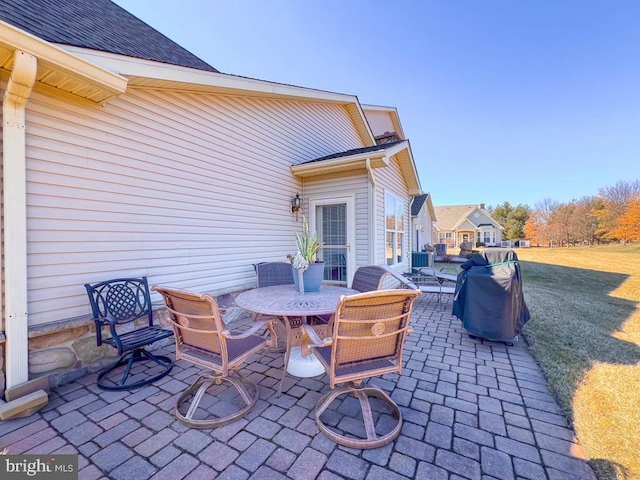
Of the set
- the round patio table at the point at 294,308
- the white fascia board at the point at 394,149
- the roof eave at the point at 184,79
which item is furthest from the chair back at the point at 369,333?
the white fascia board at the point at 394,149

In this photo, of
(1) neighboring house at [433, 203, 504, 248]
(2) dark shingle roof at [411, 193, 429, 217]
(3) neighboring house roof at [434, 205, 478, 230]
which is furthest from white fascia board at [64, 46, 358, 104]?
(3) neighboring house roof at [434, 205, 478, 230]

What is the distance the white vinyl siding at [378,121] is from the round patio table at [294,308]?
28.4ft

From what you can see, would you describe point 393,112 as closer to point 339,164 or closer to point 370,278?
point 339,164

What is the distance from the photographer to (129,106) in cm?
311

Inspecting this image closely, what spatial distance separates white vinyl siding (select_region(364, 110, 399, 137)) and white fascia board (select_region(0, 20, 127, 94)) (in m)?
8.48

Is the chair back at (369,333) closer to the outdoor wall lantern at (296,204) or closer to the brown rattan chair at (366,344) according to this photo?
the brown rattan chair at (366,344)

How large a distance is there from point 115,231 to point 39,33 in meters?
2.01

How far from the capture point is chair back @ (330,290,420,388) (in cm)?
163

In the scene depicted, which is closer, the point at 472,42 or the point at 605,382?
the point at 605,382

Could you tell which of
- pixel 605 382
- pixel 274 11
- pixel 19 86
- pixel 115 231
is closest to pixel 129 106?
pixel 19 86

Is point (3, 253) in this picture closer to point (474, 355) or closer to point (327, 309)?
point (327, 309)

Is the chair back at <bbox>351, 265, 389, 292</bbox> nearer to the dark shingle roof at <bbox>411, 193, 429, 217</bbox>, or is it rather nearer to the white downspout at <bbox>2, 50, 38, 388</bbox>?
the white downspout at <bbox>2, 50, 38, 388</bbox>

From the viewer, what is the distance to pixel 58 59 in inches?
82.7

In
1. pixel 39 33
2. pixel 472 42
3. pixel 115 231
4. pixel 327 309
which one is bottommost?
pixel 327 309
